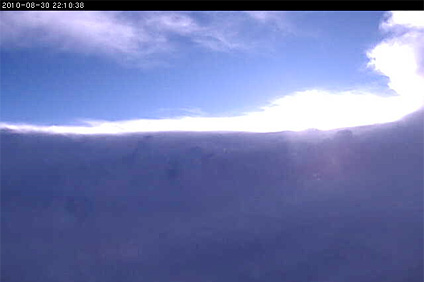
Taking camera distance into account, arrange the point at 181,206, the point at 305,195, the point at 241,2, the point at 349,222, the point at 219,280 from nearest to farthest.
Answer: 1. the point at 241,2
2. the point at 349,222
3. the point at 219,280
4. the point at 181,206
5. the point at 305,195

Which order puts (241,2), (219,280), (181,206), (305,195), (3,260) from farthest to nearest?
1. (305,195)
2. (181,206)
3. (219,280)
4. (3,260)
5. (241,2)

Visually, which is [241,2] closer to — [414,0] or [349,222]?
[414,0]

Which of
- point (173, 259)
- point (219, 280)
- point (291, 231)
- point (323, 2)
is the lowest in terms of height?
point (219, 280)

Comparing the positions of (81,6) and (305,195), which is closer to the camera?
(81,6)

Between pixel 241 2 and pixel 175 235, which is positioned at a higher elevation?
pixel 241 2

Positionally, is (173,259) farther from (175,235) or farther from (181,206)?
(181,206)

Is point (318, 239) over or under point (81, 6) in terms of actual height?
under

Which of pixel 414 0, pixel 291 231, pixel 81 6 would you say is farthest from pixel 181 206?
pixel 414 0

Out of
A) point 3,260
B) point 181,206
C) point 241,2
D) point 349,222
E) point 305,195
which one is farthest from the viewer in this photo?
point 305,195

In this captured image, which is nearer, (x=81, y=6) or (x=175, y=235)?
(x=81, y=6)

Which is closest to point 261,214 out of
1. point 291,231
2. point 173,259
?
point 291,231
